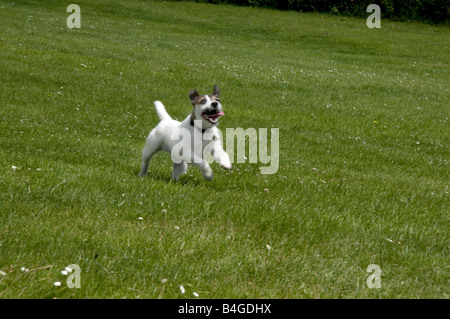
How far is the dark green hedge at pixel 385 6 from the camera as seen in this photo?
48938 millimetres

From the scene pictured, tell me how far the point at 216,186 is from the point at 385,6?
156ft

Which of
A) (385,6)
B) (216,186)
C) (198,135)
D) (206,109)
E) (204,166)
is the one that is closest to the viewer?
(206,109)

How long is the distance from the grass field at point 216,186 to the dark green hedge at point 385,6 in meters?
28.8

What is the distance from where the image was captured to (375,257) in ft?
16.8

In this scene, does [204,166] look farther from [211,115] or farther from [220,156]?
[211,115]

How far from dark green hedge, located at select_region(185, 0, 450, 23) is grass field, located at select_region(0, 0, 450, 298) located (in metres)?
28.8

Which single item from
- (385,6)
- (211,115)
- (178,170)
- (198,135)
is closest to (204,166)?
(198,135)

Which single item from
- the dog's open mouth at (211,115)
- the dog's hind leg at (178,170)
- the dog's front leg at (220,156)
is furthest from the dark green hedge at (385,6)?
the dog's open mouth at (211,115)

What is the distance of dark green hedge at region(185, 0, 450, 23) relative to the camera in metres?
48.9

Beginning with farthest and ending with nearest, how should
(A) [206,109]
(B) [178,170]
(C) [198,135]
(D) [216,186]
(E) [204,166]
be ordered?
(B) [178,170], (D) [216,186], (C) [198,135], (E) [204,166], (A) [206,109]

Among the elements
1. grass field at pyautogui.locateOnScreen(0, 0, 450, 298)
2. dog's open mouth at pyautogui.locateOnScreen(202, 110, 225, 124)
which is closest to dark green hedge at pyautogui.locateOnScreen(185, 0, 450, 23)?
grass field at pyautogui.locateOnScreen(0, 0, 450, 298)

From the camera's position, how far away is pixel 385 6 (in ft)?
164

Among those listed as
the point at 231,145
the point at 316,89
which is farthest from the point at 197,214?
the point at 316,89

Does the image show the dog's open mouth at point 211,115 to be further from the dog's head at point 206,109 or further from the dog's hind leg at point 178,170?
the dog's hind leg at point 178,170
